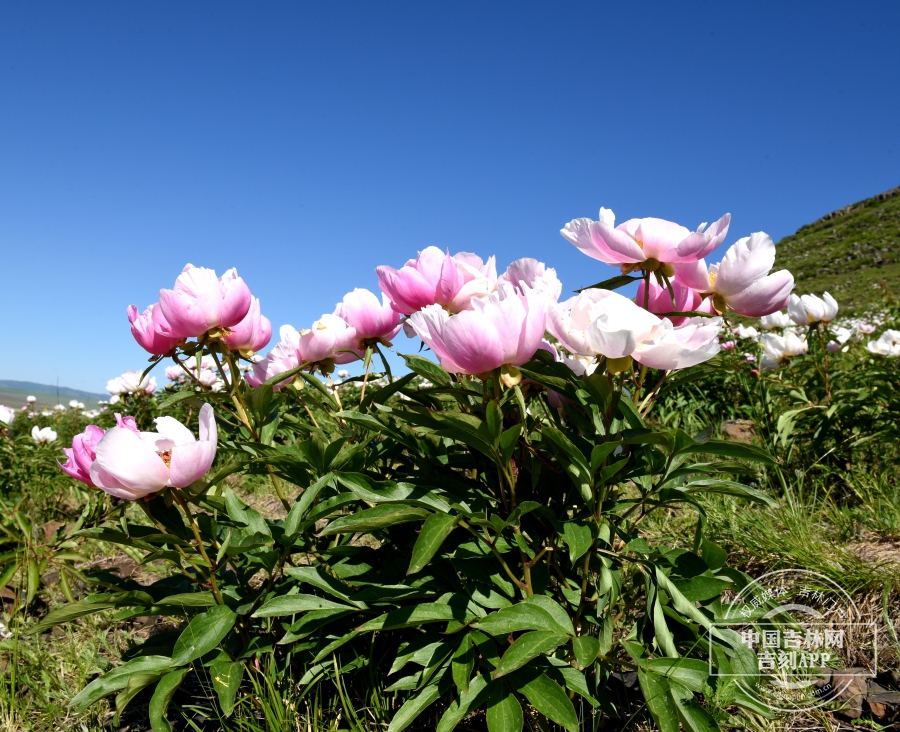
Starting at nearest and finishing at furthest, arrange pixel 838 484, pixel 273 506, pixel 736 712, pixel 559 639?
1. pixel 559 639
2. pixel 736 712
3. pixel 838 484
4. pixel 273 506

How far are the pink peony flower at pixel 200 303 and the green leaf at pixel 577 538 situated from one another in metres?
0.87

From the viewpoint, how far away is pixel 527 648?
993mm

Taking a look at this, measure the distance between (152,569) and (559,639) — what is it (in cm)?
158

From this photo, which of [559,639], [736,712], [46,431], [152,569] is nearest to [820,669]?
[736,712]

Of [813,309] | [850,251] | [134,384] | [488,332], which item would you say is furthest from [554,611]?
[850,251]

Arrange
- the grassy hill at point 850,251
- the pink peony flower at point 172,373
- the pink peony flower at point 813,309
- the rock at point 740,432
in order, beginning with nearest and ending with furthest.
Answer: the pink peony flower at point 813,309
the rock at point 740,432
the pink peony flower at point 172,373
the grassy hill at point 850,251

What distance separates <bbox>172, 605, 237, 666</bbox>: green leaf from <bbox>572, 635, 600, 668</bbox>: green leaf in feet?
2.22

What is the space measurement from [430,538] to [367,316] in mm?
705

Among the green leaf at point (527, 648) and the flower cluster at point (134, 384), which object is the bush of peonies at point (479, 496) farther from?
the flower cluster at point (134, 384)

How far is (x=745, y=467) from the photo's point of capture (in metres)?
1.08

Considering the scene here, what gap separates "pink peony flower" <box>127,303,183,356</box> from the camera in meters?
1.40

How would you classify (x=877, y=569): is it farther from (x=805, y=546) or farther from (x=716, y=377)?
(x=716, y=377)

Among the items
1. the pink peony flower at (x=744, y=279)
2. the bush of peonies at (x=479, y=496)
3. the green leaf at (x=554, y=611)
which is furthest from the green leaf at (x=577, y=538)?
the pink peony flower at (x=744, y=279)

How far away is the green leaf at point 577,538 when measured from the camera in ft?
3.24
